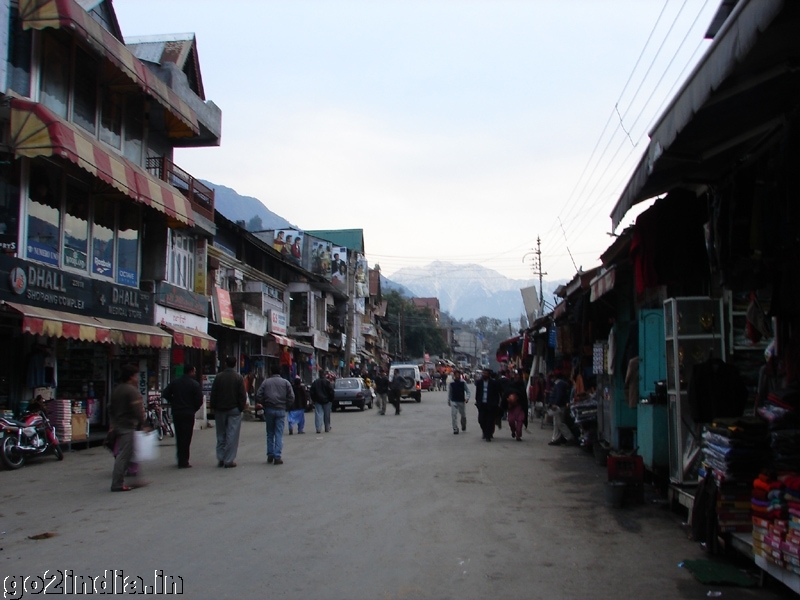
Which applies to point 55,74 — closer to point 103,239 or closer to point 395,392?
point 103,239

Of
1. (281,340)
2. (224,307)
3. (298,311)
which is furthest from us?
(298,311)

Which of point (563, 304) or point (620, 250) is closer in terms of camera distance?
point (620, 250)

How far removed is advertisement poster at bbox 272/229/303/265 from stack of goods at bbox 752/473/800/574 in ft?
165

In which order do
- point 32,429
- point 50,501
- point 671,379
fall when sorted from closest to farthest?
1. point 671,379
2. point 50,501
3. point 32,429

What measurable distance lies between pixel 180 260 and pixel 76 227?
7.72 meters

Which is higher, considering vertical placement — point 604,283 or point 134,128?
point 134,128

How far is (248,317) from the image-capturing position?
110 feet

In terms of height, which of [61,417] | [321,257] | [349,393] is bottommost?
[349,393]

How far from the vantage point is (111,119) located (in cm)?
1955

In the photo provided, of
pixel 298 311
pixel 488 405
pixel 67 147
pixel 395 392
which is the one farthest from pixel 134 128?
pixel 298 311

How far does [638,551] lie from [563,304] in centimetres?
1058

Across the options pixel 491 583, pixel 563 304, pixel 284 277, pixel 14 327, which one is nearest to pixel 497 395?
pixel 563 304

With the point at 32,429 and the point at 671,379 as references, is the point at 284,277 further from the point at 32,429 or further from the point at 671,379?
the point at 671,379

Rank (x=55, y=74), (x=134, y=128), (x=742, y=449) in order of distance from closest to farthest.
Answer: (x=742, y=449) < (x=55, y=74) < (x=134, y=128)
